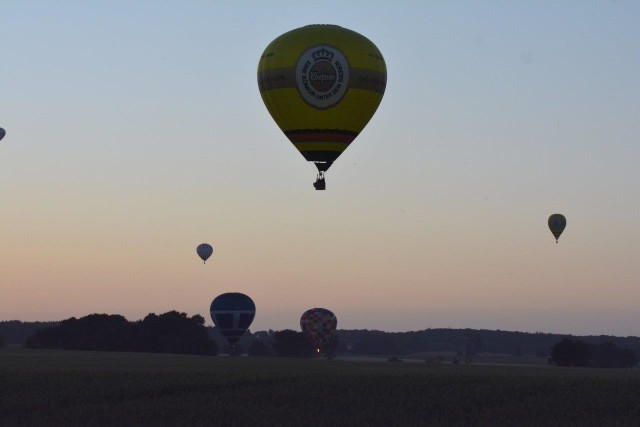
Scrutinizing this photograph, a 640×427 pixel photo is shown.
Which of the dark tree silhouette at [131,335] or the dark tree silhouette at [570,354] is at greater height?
the dark tree silhouette at [131,335]

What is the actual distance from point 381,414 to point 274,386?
6.43m

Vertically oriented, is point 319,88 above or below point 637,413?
above

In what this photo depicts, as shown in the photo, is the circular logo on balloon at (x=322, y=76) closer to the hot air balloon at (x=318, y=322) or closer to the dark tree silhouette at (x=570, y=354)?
the hot air balloon at (x=318, y=322)

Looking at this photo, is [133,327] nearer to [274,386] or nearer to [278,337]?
[278,337]

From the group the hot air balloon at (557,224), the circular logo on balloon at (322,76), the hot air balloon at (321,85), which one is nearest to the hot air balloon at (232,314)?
the hot air balloon at (557,224)

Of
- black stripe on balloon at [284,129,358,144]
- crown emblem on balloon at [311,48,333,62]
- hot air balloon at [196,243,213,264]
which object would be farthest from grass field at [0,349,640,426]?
hot air balloon at [196,243,213,264]

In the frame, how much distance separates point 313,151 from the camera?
46938 millimetres

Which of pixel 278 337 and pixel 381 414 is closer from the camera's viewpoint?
pixel 381 414

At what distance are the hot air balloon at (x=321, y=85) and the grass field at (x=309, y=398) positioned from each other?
25.7ft

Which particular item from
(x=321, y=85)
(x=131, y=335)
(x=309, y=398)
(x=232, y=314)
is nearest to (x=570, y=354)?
(x=232, y=314)

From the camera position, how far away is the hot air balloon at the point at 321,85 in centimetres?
4634

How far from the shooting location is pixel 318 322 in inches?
3962

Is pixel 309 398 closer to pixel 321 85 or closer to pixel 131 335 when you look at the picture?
pixel 321 85

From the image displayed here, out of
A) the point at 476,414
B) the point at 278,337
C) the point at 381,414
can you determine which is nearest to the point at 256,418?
the point at 381,414
